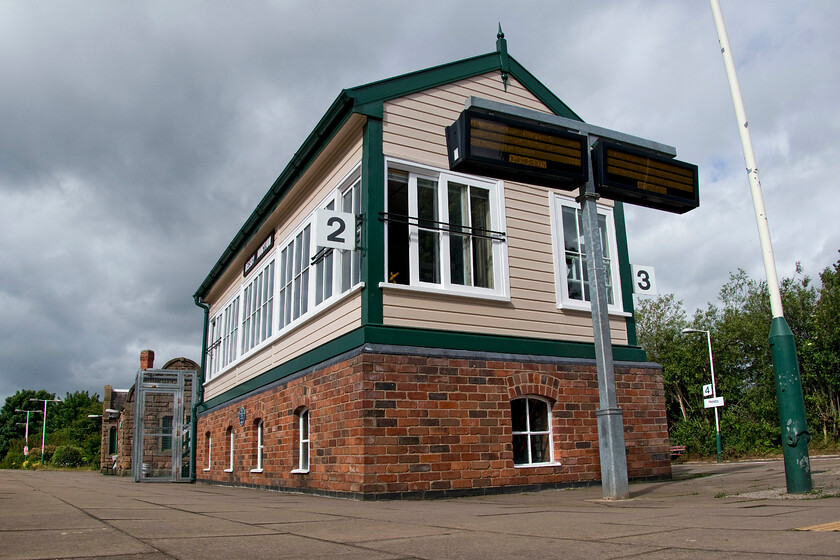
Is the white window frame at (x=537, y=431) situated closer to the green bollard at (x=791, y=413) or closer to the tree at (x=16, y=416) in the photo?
the green bollard at (x=791, y=413)

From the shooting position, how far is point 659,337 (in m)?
36.7

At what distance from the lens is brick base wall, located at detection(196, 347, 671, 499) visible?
9.61 metres

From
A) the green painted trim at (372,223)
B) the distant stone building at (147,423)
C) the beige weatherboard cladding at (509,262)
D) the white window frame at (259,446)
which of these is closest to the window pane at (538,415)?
the beige weatherboard cladding at (509,262)

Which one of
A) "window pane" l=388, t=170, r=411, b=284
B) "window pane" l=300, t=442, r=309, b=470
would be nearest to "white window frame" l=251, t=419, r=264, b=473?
"window pane" l=300, t=442, r=309, b=470

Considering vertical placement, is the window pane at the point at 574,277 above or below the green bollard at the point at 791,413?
above

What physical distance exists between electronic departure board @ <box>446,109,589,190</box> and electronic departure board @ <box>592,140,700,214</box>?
313mm

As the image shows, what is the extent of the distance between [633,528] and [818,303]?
3018cm

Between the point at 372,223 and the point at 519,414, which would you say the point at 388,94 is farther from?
the point at 519,414

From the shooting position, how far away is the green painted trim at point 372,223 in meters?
10.1

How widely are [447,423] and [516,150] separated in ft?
13.9

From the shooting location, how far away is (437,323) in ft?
34.7

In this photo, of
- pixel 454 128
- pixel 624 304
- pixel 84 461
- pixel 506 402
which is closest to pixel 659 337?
pixel 624 304

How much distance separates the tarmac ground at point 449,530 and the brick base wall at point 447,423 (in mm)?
1931

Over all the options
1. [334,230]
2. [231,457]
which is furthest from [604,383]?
[231,457]
